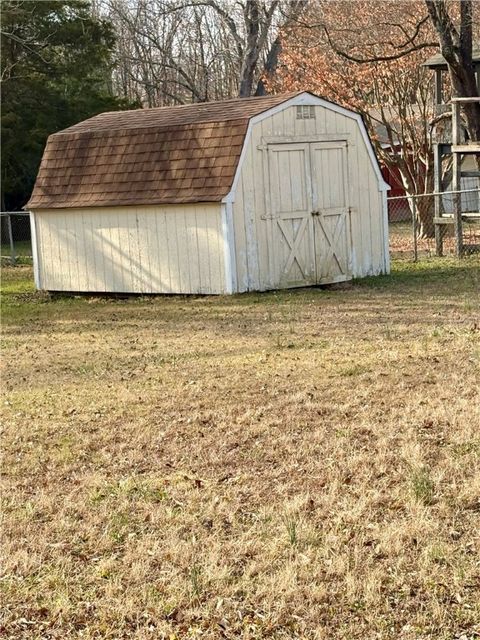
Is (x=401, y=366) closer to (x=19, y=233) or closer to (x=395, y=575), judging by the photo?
(x=395, y=575)

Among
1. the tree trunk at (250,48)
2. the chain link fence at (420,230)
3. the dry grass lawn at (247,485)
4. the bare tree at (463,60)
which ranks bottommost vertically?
the dry grass lawn at (247,485)

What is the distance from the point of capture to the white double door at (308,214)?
17.4 metres

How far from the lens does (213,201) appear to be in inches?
652

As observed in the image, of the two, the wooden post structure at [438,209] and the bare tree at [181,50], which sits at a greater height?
the bare tree at [181,50]

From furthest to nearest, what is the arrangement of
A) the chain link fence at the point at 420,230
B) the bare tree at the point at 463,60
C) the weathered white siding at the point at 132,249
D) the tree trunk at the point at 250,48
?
the tree trunk at the point at 250,48, the bare tree at the point at 463,60, the chain link fence at the point at 420,230, the weathered white siding at the point at 132,249

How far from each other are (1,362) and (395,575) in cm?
743

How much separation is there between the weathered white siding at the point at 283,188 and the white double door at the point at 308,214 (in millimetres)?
49

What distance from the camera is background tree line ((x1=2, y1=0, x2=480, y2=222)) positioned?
2747 cm

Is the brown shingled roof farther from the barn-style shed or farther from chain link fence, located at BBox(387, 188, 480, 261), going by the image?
chain link fence, located at BBox(387, 188, 480, 261)

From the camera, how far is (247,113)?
17.1 metres

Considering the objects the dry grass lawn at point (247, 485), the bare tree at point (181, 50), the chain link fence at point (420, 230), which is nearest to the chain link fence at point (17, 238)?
the chain link fence at point (420, 230)

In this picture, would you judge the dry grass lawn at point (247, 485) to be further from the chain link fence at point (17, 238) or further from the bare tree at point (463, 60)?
the chain link fence at point (17, 238)

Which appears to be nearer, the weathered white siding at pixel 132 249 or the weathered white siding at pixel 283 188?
the weathered white siding at pixel 283 188

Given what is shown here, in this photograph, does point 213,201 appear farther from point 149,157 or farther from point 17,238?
point 17,238
